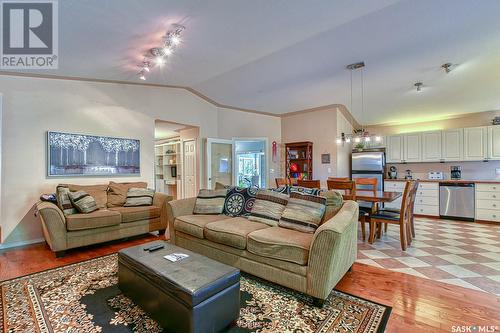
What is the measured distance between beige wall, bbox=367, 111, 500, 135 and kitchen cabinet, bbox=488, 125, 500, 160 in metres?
0.33

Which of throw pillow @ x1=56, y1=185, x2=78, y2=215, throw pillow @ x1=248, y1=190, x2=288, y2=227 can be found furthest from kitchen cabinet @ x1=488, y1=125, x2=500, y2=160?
throw pillow @ x1=56, y1=185, x2=78, y2=215

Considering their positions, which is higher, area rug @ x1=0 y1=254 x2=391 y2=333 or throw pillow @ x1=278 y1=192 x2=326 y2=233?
throw pillow @ x1=278 y1=192 x2=326 y2=233

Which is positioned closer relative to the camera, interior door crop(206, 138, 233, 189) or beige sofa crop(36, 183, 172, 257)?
beige sofa crop(36, 183, 172, 257)

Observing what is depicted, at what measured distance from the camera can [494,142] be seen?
5.05 meters

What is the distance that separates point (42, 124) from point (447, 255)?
20.1 feet

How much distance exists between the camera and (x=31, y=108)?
363cm

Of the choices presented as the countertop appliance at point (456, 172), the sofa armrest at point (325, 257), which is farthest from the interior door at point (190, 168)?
the countertop appliance at point (456, 172)

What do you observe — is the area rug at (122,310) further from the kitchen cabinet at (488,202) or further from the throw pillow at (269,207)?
the kitchen cabinet at (488,202)

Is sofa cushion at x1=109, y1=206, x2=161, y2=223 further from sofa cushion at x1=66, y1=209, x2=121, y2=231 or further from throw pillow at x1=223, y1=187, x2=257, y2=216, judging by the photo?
throw pillow at x1=223, y1=187, x2=257, y2=216

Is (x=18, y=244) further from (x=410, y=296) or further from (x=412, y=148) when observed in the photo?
(x=412, y=148)

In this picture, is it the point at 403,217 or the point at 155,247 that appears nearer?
the point at 155,247

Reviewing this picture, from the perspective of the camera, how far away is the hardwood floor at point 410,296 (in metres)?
1.77

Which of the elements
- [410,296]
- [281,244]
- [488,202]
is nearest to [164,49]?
[281,244]

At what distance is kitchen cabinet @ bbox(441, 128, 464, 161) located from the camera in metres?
5.37
